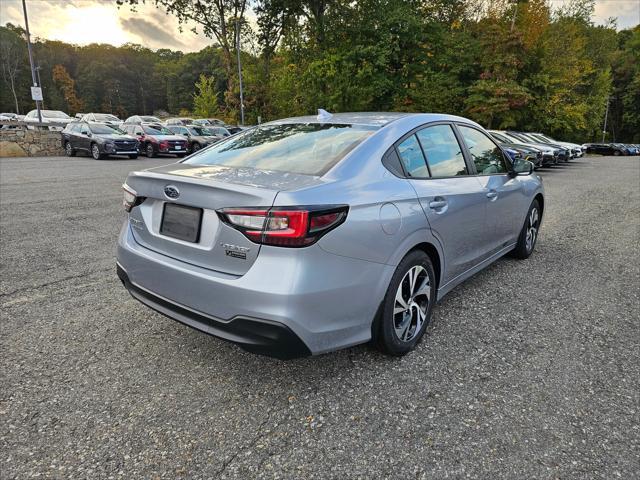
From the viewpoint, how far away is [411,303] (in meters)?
2.85

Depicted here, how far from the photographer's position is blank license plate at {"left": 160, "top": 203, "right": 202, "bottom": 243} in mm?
2375

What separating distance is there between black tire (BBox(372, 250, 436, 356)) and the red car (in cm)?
1910

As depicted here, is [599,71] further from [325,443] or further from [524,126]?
[325,443]

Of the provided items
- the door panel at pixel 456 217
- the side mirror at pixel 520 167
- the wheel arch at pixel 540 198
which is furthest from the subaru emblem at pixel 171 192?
the wheel arch at pixel 540 198

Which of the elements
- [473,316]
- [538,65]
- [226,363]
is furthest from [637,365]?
[538,65]

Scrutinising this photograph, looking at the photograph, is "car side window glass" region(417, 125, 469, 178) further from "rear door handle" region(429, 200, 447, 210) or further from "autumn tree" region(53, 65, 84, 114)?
"autumn tree" region(53, 65, 84, 114)

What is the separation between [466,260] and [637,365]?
51.4 inches

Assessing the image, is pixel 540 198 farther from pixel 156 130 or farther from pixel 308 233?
pixel 156 130

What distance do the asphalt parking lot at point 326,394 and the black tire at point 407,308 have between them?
5.3 inches

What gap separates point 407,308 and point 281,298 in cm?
105

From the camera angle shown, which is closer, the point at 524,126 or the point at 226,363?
the point at 226,363

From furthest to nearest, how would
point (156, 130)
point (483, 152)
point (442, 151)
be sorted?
1. point (156, 130)
2. point (483, 152)
3. point (442, 151)

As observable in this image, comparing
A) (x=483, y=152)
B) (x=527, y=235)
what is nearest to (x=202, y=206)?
(x=483, y=152)

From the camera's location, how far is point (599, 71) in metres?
44.2
